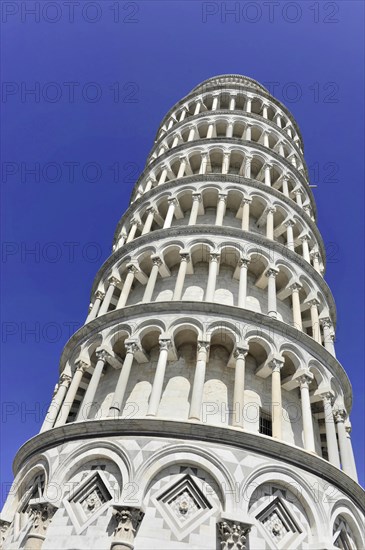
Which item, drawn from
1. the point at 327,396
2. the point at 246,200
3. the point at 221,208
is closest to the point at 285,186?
the point at 246,200

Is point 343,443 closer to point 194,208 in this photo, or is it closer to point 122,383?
point 122,383

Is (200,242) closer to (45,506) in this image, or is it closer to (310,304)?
(310,304)

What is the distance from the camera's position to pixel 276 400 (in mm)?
14875

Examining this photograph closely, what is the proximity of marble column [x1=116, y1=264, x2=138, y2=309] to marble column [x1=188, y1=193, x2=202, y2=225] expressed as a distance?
10.5ft

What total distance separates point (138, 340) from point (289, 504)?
6.77 meters

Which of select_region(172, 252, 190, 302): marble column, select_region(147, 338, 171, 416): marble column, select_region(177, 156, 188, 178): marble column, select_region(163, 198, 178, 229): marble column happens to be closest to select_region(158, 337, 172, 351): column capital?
select_region(147, 338, 171, 416): marble column

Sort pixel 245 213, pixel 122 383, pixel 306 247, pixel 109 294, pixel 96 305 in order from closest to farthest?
1. pixel 122 383
2. pixel 109 294
3. pixel 96 305
4. pixel 245 213
5. pixel 306 247

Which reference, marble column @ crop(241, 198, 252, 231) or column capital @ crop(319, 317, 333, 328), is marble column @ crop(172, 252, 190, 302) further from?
column capital @ crop(319, 317, 333, 328)

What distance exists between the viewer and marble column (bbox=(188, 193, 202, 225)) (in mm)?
21234

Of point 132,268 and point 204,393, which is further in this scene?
point 132,268

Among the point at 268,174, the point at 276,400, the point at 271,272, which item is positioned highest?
the point at 268,174

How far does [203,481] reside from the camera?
1264 cm

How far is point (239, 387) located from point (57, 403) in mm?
6636

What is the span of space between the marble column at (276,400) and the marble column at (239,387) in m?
0.95
